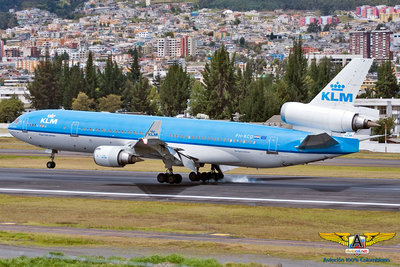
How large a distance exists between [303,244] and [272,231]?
349 centimetres

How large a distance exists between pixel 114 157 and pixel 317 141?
41.7 feet

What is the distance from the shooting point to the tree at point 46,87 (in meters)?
171

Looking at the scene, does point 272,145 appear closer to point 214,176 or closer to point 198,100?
point 214,176

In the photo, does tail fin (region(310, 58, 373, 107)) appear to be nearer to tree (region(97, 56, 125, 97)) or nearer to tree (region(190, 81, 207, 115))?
tree (region(190, 81, 207, 115))

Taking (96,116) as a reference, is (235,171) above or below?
below

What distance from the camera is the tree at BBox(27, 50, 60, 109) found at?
17112 centimetres

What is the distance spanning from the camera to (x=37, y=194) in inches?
1797

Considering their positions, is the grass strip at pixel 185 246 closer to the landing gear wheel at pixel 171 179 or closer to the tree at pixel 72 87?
the landing gear wheel at pixel 171 179

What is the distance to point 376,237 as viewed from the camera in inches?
1223

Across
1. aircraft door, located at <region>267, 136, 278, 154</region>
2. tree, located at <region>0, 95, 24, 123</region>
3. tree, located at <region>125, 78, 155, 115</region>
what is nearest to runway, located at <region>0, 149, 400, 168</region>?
aircraft door, located at <region>267, 136, 278, 154</region>

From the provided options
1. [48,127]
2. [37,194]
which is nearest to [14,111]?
[48,127]

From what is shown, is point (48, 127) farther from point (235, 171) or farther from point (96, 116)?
point (235, 171)

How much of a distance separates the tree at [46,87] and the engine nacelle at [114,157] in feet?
412

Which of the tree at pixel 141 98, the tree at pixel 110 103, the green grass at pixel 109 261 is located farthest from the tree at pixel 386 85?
the green grass at pixel 109 261
